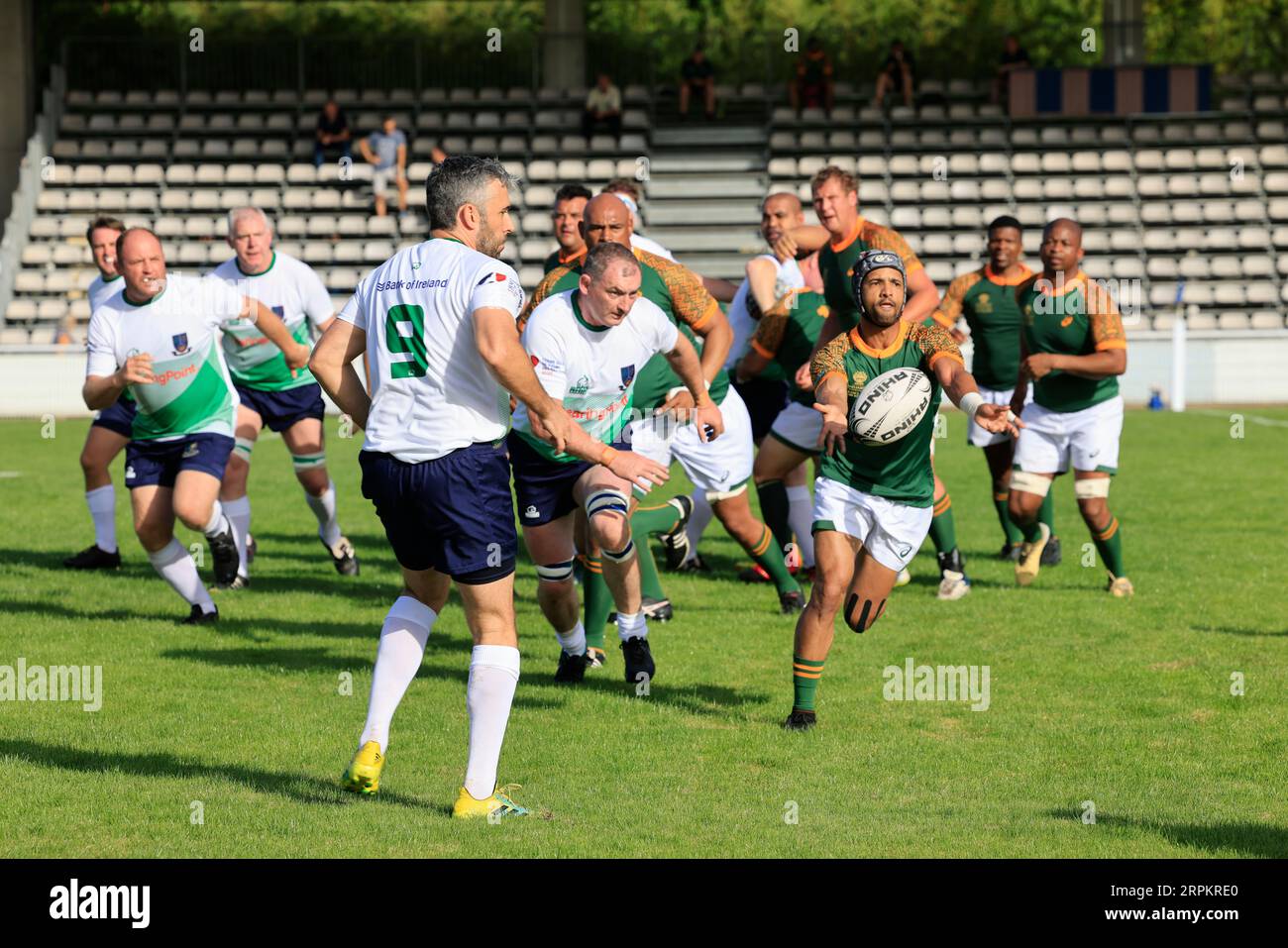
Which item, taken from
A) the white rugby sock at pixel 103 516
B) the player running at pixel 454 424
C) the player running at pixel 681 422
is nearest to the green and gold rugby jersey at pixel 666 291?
the player running at pixel 681 422

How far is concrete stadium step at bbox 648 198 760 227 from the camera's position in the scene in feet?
101

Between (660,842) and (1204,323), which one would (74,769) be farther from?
(1204,323)

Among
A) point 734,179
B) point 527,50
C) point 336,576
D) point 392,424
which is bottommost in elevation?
point 336,576

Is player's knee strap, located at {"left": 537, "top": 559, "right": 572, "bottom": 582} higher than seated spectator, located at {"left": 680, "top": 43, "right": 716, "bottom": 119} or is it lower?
lower

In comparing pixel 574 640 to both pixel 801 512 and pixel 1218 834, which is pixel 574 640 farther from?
pixel 1218 834

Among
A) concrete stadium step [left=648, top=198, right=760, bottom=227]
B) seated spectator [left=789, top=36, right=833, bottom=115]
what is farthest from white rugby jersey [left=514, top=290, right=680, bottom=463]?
seated spectator [left=789, top=36, right=833, bottom=115]

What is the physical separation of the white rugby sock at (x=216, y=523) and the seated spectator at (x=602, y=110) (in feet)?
75.2

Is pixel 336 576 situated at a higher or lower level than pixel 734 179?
lower

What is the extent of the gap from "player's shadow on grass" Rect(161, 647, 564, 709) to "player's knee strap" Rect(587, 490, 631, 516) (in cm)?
111

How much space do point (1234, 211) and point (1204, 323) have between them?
403 centimetres

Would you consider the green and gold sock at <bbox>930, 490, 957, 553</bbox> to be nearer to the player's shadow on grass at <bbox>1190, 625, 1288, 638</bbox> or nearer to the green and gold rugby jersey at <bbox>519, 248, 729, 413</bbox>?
the player's shadow on grass at <bbox>1190, 625, 1288, 638</bbox>

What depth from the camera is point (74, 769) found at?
6141 mm

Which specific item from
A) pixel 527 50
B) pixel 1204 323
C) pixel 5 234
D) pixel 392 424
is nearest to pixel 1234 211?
pixel 1204 323

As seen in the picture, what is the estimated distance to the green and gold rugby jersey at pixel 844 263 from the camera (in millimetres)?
9117
